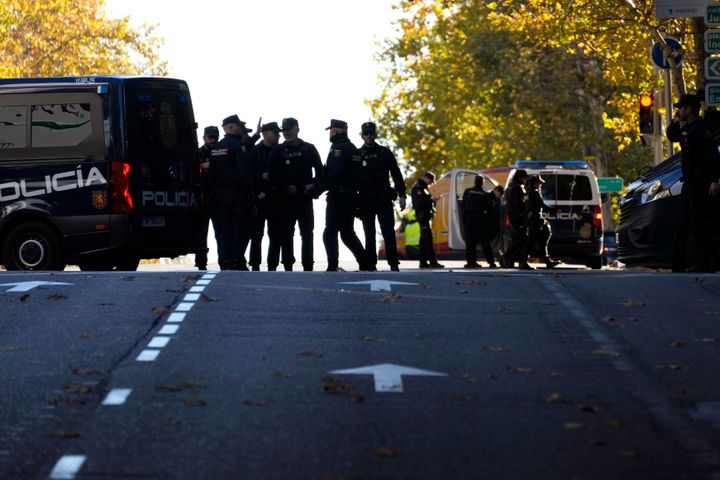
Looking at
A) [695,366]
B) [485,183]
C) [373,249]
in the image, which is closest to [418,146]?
[485,183]

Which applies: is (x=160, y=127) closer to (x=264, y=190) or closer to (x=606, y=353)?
(x=264, y=190)

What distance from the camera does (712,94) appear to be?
25.8 metres

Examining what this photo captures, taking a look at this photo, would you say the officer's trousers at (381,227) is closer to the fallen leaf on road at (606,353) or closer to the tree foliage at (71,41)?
the fallen leaf on road at (606,353)

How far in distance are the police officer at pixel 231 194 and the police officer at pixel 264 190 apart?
141 mm

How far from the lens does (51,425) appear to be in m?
10.2

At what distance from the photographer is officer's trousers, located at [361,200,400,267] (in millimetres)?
23438

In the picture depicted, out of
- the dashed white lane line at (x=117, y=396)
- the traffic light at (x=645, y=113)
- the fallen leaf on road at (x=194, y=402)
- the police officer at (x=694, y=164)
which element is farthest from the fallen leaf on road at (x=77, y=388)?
the traffic light at (x=645, y=113)

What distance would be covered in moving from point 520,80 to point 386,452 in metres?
44.3

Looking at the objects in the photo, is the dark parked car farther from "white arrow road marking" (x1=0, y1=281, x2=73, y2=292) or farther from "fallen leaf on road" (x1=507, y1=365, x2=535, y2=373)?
"fallen leaf on road" (x1=507, y1=365, x2=535, y2=373)

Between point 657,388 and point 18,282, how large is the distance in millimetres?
8459

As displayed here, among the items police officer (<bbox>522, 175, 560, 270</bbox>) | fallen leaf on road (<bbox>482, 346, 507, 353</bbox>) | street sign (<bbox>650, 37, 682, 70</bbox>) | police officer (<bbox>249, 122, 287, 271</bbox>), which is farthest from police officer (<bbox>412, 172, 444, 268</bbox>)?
fallen leaf on road (<bbox>482, 346, 507, 353</bbox>)

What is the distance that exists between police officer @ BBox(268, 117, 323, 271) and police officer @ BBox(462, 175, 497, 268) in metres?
10.3

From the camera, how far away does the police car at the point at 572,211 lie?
112 ft

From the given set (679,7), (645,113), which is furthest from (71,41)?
(679,7)
